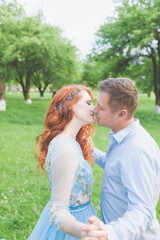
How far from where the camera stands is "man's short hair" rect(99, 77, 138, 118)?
205 cm

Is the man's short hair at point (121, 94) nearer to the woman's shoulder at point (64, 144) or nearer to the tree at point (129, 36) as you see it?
the woman's shoulder at point (64, 144)

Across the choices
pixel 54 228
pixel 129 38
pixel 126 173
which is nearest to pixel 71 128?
pixel 126 173

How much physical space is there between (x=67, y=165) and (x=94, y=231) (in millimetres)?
638

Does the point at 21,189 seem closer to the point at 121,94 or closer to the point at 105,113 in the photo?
the point at 105,113

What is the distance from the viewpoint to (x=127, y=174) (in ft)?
5.94

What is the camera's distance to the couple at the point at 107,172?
1.65 m

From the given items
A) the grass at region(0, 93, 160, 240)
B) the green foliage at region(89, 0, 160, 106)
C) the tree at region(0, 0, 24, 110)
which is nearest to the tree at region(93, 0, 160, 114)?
the green foliage at region(89, 0, 160, 106)

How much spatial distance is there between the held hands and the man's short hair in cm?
99

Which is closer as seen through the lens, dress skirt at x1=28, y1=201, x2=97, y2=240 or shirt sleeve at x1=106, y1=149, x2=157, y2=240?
shirt sleeve at x1=106, y1=149, x2=157, y2=240

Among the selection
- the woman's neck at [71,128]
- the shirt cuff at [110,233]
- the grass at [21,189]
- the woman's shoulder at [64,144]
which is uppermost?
the woman's neck at [71,128]

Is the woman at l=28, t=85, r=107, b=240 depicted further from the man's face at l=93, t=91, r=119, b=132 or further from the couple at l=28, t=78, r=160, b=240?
the man's face at l=93, t=91, r=119, b=132

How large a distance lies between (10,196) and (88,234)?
4696 mm

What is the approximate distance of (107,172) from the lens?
6.85ft

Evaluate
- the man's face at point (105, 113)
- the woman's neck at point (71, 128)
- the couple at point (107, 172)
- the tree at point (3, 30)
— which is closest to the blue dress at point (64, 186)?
the couple at point (107, 172)
